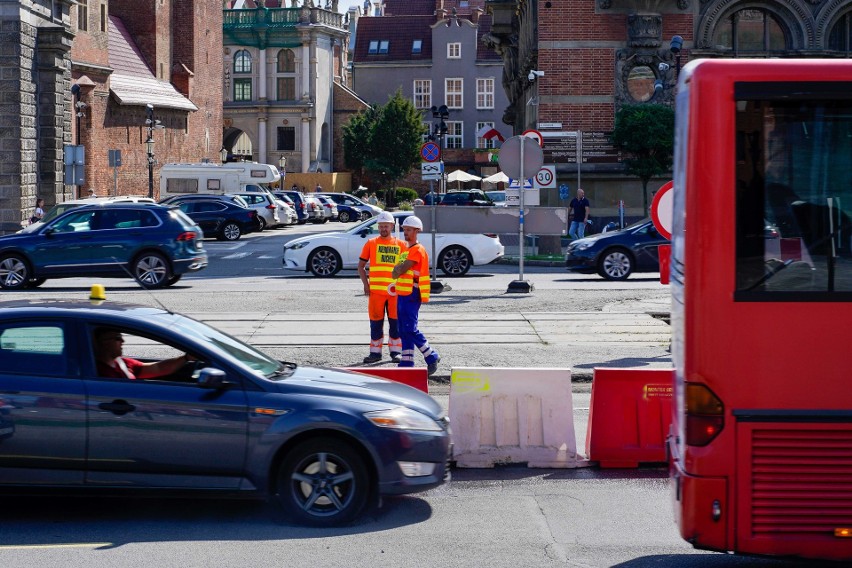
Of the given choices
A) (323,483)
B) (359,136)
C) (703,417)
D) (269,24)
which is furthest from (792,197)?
(269,24)

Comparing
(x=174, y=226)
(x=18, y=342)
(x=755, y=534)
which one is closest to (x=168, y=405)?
(x=18, y=342)

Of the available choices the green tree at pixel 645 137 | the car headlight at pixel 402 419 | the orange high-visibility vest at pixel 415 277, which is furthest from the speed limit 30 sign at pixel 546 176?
the car headlight at pixel 402 419

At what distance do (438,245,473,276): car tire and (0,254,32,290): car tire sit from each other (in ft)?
27.9

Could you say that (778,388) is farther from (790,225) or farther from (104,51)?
(104,51)

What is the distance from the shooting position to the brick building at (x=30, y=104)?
37969mm

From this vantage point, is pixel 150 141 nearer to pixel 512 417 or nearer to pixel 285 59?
pixel 285 59

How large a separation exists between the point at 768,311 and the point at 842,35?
3505 cm

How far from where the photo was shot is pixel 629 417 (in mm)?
9258

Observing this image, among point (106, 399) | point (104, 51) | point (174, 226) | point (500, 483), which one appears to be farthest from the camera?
point (104, 51)

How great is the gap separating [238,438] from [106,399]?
0.81 m

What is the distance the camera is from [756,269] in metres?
5.89

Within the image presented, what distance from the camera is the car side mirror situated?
746cm

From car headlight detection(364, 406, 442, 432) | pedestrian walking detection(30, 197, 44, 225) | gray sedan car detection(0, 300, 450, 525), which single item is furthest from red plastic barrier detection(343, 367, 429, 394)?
pedestrian walking detection(30, 197, 44, 225)

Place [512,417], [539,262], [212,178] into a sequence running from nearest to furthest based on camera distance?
1. [512,417]
2. [539,262]
3. [212,178]
